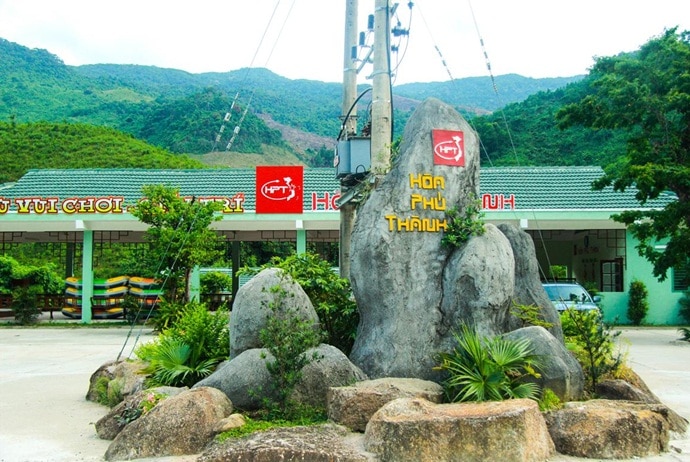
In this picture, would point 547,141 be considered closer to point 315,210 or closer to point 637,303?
point 637,303

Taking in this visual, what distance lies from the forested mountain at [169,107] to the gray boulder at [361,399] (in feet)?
80.5

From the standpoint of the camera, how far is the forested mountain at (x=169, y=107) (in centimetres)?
5646

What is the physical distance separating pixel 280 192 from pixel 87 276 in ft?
22.9

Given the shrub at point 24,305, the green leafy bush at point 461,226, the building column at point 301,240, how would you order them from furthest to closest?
the shrub at point 24,305, the building column at point 301,240, the green leafy bush at point 461,226

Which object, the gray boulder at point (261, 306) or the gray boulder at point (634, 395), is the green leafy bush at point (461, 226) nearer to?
the gray boulder at point (261, 306)

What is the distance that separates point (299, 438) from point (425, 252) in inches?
122

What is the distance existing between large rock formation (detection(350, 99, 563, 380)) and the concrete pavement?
→ 7.24 feet

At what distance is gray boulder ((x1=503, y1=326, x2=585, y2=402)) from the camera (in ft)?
26.6

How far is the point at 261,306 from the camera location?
8.73m

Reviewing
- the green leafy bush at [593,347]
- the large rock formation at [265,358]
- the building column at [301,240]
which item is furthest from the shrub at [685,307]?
the large rock formation at [265,358]

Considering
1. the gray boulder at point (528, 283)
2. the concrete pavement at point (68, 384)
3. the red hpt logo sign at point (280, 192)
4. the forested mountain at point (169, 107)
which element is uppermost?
the forested mountain at point (169, 107)

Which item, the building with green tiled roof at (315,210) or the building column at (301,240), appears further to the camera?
the building column at (301,240)

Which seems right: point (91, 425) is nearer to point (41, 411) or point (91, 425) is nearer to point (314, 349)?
point (41, 411)

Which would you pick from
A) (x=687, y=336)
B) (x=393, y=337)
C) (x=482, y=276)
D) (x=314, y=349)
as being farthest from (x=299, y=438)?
(x=687, y=336)
